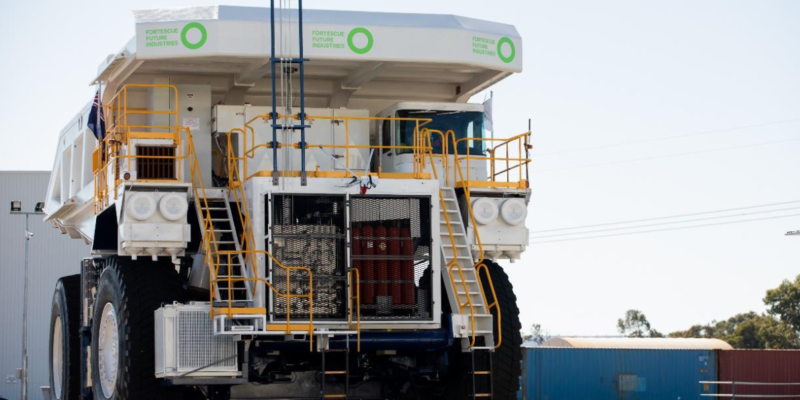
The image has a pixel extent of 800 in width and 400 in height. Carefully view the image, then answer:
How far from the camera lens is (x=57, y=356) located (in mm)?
22594

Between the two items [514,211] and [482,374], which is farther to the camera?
[514,211]

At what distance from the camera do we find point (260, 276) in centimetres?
1584

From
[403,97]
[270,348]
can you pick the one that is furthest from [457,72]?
[270,348]

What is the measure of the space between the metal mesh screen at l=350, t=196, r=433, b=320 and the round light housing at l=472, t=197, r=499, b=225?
0.93 m

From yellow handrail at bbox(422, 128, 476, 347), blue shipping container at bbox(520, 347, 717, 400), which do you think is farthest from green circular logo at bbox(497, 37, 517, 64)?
blue shipping container at bbox(520, 347, 717, 400)

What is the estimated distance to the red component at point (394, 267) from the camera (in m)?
16.2

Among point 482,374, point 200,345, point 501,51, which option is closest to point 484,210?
point 482,374

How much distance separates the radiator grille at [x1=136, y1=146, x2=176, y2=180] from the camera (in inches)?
658

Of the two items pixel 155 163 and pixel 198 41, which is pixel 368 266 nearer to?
pixel 155 163

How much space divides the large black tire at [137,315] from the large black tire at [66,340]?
3539mm

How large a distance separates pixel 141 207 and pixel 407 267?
134 inches

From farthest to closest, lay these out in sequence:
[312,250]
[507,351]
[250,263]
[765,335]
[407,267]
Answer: [765,335] < [507,351] < [407,267] < [312,250] < [250,263]

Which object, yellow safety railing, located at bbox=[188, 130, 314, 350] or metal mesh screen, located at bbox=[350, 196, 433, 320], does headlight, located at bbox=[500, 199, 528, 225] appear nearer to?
metal mesh screen, located at bbox=[350, 196, 433, 320]

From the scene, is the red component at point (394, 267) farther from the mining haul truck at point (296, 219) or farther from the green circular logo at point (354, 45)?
the green circular logo at point (354, 45)
